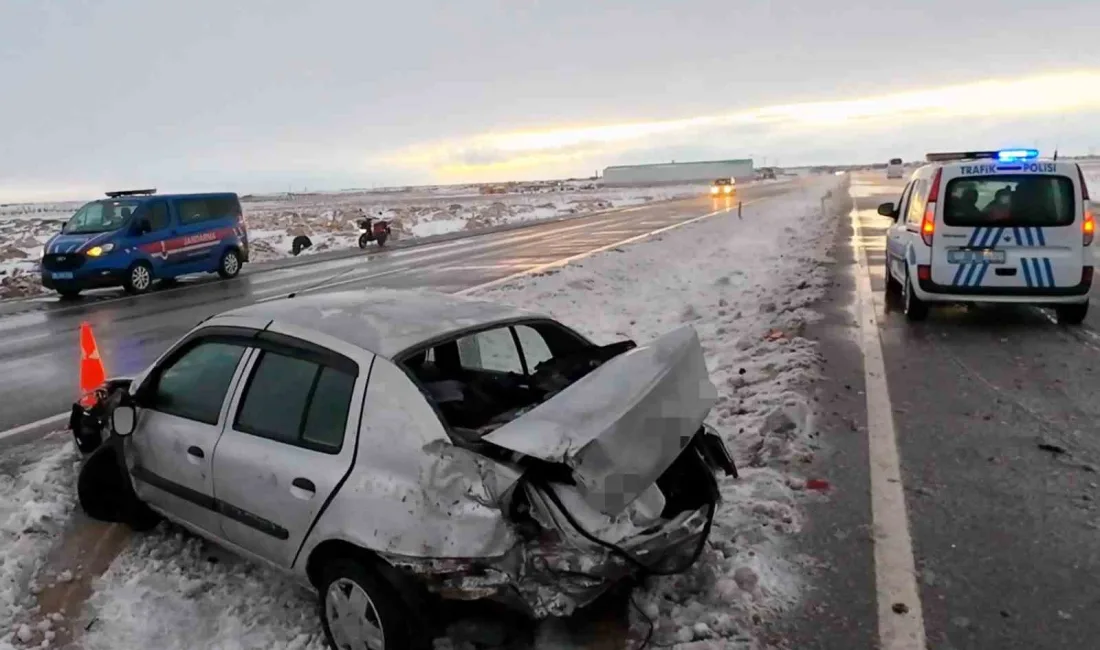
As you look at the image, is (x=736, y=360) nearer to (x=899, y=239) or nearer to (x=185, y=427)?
(x=899, y=239)

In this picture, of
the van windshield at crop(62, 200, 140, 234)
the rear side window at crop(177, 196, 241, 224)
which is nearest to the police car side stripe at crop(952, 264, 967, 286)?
the van windshield at crop(62, 200, 140, 234)

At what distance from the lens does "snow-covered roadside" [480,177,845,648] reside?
12.9 ft

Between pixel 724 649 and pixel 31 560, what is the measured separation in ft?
12.0

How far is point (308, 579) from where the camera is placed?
3746 millimetres

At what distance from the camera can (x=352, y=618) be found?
350 centimetres

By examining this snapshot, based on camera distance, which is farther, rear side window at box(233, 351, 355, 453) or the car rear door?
the car rear door

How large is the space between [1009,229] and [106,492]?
940 cm

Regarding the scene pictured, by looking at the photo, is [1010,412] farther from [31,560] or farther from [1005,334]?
[31,560]

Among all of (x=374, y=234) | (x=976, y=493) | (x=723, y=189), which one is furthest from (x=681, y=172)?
(x=976, y=493)

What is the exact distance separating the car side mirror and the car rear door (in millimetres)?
8706

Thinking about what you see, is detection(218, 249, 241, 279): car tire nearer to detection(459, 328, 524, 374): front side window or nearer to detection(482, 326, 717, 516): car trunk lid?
detection(459, 328, 524, 374): front side window

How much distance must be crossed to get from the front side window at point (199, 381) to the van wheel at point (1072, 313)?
9.45m

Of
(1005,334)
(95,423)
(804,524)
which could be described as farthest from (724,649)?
(1005,334)

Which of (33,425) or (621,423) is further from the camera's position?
(33,425)
